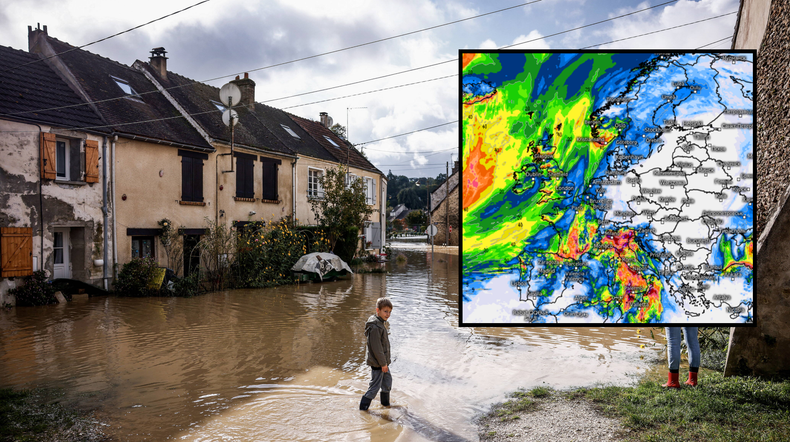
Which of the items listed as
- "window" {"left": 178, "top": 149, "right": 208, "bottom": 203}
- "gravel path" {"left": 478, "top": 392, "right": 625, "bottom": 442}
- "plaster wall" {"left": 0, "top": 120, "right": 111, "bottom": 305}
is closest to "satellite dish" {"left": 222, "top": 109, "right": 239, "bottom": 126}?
"window" {"left": 178, "top": 149, "right": 208, "bottom": 203}

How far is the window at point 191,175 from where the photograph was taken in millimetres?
17891

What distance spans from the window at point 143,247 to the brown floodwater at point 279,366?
302 centimetres

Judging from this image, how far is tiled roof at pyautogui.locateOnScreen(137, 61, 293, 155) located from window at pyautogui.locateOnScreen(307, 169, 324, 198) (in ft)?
7.18

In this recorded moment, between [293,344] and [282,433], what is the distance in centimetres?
417

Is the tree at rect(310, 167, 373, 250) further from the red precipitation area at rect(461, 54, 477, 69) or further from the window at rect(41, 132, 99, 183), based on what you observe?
the red precipitation area at rect(461, 54, 477, 69)

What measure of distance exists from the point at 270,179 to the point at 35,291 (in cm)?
1047

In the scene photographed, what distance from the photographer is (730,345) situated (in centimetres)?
624

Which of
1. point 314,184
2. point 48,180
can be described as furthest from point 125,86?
point 314,184

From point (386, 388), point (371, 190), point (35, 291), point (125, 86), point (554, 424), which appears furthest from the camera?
point (371, 190)

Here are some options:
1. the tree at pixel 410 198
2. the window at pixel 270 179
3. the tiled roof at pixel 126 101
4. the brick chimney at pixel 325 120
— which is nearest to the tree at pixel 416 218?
the tree at pixel 410 198

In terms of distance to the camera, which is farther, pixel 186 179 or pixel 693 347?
pixel 186 179

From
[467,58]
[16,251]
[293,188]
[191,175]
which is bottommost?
[16,251]

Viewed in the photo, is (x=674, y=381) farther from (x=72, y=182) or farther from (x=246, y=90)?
(x=246, y=90)

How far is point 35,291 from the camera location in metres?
13.3
